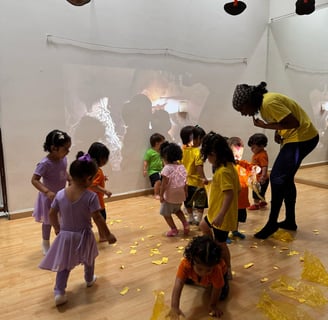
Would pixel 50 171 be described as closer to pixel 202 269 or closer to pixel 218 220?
pixel 218 220

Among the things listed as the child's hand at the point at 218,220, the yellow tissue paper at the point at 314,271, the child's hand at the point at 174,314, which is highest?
the child's hand at the point at 218,220

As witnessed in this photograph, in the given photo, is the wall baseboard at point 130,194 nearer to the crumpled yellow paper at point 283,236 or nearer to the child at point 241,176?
the child at point 241,176

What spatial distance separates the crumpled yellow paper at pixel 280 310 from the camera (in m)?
1.81

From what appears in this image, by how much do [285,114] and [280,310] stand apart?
141 cm

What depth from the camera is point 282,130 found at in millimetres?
2906

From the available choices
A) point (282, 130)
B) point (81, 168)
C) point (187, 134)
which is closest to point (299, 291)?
point (282, 130)

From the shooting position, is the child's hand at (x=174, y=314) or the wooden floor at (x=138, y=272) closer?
the child's hand at (x=174, y=314)

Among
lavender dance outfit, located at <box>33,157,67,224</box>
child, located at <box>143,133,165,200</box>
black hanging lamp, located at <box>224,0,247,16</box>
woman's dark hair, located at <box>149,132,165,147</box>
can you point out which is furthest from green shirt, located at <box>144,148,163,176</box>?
black hanging lamp, located at <box>224,0,247,16</box>

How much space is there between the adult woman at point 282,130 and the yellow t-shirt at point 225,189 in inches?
30.4

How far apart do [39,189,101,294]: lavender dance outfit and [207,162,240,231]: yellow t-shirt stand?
0.72m

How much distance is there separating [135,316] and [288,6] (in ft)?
16.9

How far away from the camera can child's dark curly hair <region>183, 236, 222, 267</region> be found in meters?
1.60

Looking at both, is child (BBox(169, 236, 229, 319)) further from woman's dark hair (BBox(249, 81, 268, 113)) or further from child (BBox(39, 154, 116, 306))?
woman's dark hair (BBox(249, 81, 268, 113))

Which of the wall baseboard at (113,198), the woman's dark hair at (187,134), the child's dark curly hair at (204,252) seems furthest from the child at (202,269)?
the wall baseboard at (113,198)
